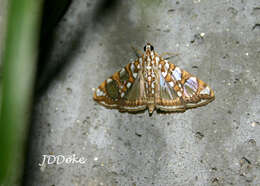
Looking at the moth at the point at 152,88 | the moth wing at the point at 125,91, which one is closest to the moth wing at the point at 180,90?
the moth at the point at 152,88

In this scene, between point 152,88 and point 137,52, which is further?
point 137,52

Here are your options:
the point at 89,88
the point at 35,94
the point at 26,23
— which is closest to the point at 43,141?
the point at 35,94

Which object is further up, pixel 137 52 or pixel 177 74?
pixel 137 52

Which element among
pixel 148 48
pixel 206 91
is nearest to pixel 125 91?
pixel 148 48

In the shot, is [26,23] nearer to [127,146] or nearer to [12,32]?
[12,32]

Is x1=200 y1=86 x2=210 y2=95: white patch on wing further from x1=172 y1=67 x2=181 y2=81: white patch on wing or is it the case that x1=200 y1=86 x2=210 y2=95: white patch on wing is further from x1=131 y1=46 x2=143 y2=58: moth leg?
x1=131 y1=46 x2=143 y2=58: moth leg

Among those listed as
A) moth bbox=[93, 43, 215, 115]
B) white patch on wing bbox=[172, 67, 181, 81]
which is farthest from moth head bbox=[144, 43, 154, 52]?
white patch on wing bbox=[172, 67, 181, 81]

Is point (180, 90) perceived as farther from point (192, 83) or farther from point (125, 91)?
point (125, 91)
